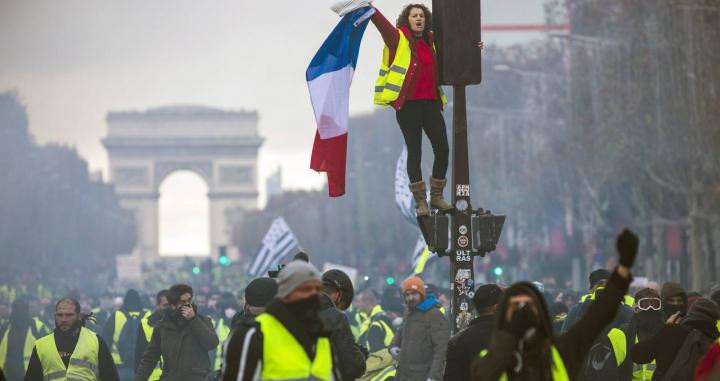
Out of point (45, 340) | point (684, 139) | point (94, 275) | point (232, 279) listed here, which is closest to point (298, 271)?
point (45, 340)

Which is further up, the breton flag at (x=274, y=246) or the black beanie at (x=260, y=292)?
the breton flag at (x=274, y=246)

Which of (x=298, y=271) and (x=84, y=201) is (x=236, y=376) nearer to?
(x=298, y=271)

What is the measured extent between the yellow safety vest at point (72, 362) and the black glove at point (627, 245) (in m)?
7.02

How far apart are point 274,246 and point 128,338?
59.4 feet

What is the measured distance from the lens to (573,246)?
6944 cm

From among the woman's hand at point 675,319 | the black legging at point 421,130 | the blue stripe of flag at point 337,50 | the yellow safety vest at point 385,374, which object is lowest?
the yellow safety vest at point 385,374

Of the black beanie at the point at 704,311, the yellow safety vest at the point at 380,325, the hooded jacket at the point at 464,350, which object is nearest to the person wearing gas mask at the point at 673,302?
the black beanie at the point at 704,311

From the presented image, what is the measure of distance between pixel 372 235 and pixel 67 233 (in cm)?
1902

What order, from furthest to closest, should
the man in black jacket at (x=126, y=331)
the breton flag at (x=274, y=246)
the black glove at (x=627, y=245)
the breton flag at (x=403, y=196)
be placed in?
1. the breton flag at (x=274, y=246)
2. the breton flag at (x=403, y=196)
3. the man in black jacket at (x=126, y=331)
4. the black glove at (x=627, y=245)

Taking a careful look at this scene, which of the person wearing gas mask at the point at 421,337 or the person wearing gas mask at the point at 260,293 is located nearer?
the person wearing gas mask at the point at 260,293

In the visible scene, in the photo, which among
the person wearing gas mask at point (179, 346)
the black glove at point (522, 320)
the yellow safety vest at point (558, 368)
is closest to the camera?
the black glove at point (522, 320)

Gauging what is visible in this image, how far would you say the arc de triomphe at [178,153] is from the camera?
464 feet

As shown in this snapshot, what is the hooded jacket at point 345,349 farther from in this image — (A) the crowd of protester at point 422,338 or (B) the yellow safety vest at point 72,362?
(B) the yellow safety vest at point 72,362

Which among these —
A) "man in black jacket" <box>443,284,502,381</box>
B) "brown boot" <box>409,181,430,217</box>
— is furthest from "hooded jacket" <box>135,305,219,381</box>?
"man in black jacket" <box>443,284,502,381</box>
